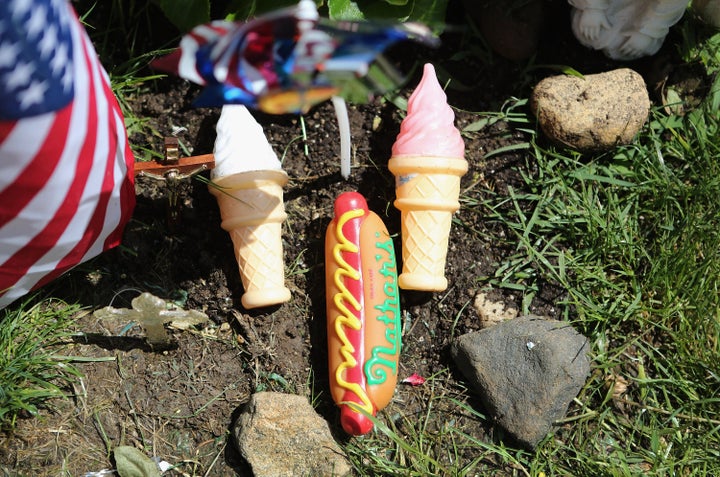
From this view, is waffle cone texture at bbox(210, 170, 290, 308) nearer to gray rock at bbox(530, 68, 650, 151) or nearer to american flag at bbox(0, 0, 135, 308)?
american flag at bbox(0, 0, 135, 308)

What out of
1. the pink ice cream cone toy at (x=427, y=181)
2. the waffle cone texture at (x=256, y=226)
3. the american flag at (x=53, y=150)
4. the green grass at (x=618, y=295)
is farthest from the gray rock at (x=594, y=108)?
the american flag at (x=53, y=150)

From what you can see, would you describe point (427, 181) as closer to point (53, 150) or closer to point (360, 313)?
point (360, 313)

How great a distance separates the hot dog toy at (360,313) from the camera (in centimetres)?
162

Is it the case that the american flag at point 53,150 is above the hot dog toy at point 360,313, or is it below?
above

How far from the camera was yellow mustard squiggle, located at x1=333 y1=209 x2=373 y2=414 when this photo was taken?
1614 mm

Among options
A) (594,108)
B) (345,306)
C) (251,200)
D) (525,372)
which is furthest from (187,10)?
(525,372)

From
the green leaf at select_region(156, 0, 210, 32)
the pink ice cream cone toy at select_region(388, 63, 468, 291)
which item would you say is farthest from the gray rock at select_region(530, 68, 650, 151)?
the green leaf at select_region(156, 0, 210, 32)

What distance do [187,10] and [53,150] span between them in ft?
2.07

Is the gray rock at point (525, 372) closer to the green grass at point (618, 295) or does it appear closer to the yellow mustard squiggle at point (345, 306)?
the green grass at point (618, 295)

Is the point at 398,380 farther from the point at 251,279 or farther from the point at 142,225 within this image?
the point at 142,225

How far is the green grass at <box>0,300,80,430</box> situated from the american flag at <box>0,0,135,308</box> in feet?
0.55

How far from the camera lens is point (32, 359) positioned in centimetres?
166

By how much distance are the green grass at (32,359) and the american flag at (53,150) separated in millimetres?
166

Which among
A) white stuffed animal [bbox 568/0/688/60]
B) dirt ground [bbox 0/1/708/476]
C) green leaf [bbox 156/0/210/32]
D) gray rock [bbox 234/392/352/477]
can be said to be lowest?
gray rock [bbox 234/392/352/477]
